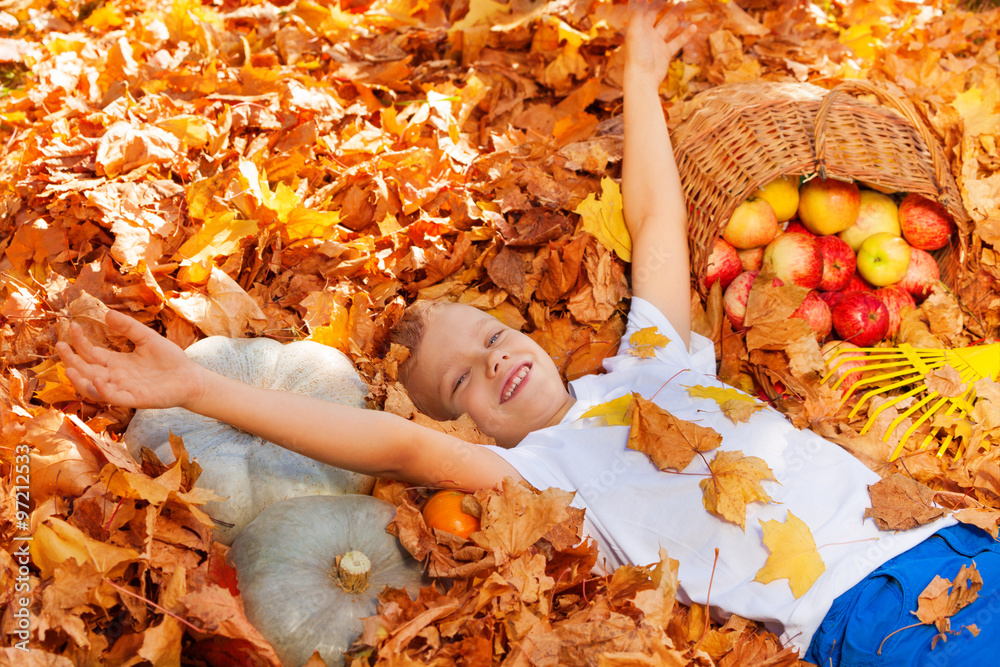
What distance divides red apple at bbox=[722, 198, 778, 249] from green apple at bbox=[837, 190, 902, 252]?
38 centimetres

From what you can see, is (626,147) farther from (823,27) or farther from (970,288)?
(823,27)

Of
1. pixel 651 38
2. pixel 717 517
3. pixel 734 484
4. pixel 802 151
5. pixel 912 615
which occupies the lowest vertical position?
pixel 912 615

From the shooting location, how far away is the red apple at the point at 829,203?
2.73 metres

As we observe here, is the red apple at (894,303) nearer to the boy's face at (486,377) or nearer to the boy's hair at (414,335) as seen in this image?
the boy's face at (486,377)

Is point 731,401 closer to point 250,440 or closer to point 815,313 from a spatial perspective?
point 815,313

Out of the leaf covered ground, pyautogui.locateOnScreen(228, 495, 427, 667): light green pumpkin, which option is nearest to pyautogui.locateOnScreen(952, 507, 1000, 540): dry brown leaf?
the leaf covered ground

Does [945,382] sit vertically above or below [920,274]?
below

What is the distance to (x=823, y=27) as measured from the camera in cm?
386

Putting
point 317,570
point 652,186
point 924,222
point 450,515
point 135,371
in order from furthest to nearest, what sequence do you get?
point 924,222 < point 652,186 < point 450,515 < point 317,570 < point 135,371

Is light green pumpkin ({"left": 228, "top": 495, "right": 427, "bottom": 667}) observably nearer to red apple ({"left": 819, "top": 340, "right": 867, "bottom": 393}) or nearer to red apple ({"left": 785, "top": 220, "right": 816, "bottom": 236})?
red apple ({"left": 819, "top": 340, "right": 867, "bottom": 393})

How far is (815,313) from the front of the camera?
2643 mm

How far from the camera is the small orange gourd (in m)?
1.87

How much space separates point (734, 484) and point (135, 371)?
1563 millimetres

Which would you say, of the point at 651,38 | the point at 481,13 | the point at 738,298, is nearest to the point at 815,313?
the point at 738,298
